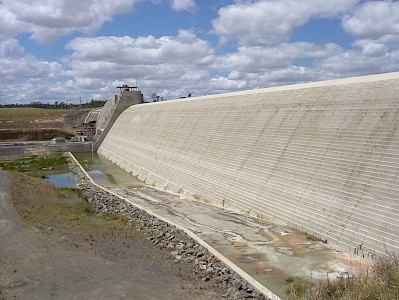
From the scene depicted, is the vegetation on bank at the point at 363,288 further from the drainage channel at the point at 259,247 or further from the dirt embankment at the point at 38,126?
the dirt embankment at the point at 38,126

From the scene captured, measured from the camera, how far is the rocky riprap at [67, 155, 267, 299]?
437 inches

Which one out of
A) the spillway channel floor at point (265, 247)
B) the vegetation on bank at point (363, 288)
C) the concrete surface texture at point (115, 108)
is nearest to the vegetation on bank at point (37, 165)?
the concrete surface texture at point (115, 108)

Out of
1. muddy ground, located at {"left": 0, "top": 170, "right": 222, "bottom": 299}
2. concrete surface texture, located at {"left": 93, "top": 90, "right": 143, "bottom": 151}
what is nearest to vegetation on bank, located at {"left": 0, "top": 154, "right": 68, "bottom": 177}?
concrete surface texture, located at {"left": 93, "top": 90, "right": 143, "bottom": 151}

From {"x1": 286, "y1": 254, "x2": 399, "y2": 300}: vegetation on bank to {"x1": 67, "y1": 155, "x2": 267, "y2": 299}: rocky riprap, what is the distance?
3.39 ft

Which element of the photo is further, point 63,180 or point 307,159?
point 63,180

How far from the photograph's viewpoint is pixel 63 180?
36938mm

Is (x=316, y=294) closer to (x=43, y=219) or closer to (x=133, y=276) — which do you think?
(x=133, y=276)

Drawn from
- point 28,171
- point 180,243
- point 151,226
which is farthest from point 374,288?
point 28,171

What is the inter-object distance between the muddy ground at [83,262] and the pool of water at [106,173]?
13.6 metres

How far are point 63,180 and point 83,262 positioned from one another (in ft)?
82.3

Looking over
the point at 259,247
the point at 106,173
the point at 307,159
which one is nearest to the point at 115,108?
the point at 106,173

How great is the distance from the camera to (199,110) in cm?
3691

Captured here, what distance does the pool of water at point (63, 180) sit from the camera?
33906 millimetres

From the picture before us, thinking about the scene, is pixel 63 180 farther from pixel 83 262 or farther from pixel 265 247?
pixel 265 247
